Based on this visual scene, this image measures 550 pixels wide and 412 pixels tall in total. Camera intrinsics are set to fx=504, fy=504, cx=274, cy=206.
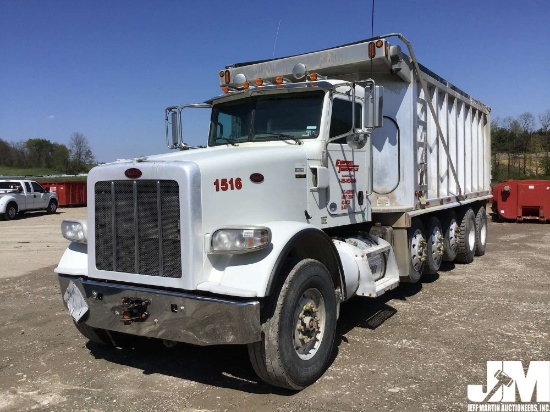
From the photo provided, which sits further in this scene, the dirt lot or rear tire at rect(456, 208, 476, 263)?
rear tire at rect(456, 208, 476, 263)

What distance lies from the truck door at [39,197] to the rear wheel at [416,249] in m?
21.4

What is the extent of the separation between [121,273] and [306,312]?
1596mm

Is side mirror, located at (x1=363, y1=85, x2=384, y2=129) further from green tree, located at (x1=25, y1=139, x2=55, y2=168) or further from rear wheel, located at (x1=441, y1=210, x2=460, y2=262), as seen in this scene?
green tree, located at (x1=25, y1=139, x2=55, y2=168)

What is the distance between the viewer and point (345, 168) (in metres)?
5.68

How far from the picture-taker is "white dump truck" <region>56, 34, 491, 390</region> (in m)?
3.88

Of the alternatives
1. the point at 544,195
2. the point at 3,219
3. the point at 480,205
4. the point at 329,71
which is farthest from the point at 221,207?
the point at 3,219

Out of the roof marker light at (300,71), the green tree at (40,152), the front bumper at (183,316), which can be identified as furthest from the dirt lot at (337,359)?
the green tree at (40,152)

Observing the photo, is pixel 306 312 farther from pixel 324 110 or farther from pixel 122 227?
pixel 324 110

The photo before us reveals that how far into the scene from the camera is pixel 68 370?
476cm

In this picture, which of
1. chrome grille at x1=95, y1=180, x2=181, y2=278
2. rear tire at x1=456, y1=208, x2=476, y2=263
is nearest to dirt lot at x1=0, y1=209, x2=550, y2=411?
chrome grille at x1=95, y1=180, x2=181, y2=278

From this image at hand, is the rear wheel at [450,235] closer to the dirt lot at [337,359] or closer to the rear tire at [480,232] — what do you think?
the dirt lot at [337,359]

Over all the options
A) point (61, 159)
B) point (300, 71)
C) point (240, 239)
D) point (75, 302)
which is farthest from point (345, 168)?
point (61, 159)

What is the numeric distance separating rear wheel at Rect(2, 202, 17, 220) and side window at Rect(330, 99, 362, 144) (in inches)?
821

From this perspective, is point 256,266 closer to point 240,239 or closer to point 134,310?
point 240,239
